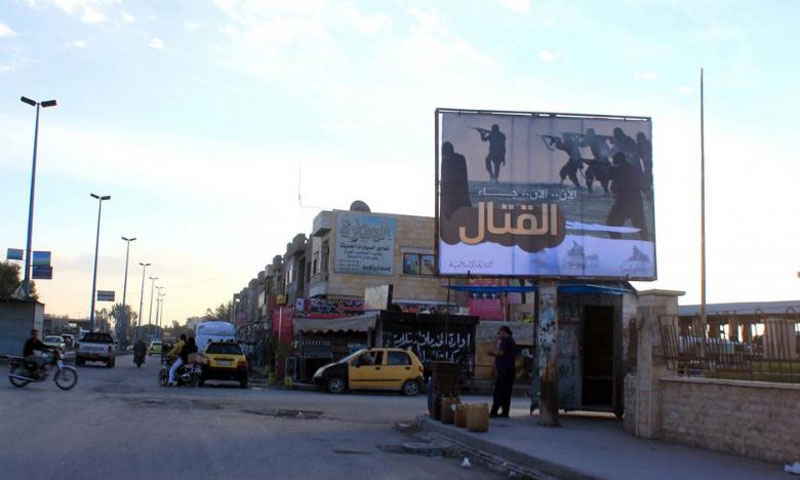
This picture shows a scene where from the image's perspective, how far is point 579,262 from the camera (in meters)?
15.6

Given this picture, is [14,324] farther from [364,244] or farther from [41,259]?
[364,244]

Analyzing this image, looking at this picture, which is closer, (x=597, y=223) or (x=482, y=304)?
(x=597, y=223)

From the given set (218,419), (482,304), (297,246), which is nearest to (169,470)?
(218,419)

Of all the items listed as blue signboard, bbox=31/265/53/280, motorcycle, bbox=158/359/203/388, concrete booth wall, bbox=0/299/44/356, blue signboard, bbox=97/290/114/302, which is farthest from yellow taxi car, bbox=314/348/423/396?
blue signboard, bbox=97/290/114/302

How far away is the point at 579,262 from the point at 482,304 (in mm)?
29478

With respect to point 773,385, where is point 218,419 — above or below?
below

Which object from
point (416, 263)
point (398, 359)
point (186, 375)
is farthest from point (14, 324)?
point (398, 359)

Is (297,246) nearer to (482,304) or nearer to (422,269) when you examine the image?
(422,269)

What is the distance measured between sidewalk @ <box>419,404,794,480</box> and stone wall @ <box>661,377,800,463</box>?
0.22 meters

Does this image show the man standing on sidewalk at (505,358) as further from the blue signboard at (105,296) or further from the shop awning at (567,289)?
the blue signboard at (105,296)

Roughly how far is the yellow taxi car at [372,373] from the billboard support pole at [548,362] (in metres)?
13.3

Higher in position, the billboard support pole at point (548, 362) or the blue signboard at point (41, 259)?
the blue signboard at point (41, 259)

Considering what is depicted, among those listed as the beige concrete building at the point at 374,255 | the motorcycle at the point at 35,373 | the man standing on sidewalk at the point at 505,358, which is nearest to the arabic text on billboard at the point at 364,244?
the beige concrete building at the point at 374,255

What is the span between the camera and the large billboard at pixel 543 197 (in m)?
15.6
